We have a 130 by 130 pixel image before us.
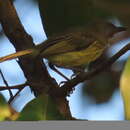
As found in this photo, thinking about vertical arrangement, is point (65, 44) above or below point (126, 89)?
below

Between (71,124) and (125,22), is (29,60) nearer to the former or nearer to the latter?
(125,22)

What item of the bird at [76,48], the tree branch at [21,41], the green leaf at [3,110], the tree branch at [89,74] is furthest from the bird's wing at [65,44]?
the green leaf at [3,110]

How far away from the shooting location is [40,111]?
109cm

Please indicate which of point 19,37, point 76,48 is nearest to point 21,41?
point 19,37

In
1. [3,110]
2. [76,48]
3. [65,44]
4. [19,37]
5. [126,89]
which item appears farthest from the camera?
[76,48]

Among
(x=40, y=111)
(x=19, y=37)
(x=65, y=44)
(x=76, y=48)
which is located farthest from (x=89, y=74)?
(x=76, y=48)

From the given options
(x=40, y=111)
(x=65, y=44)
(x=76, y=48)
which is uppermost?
(x=40, y=111)

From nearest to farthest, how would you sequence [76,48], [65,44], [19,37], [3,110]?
1. [3,110]
2. [19,37]
3. [65,44]
4. [76,48]

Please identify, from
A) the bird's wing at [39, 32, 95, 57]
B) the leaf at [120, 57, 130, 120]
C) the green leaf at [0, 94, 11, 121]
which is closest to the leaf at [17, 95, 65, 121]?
the green leaf at [0, 94, 11, 121]

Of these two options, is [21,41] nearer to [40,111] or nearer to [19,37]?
[19,37]

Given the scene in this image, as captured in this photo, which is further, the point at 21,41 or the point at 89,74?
the point at 21,41

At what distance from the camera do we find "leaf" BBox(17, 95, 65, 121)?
102 centimetres

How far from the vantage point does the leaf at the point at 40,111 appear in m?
1.02

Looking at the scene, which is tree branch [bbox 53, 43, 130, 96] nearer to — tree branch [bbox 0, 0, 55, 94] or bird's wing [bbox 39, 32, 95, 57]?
tree branch [bbox 0, 0, 55, 94]
